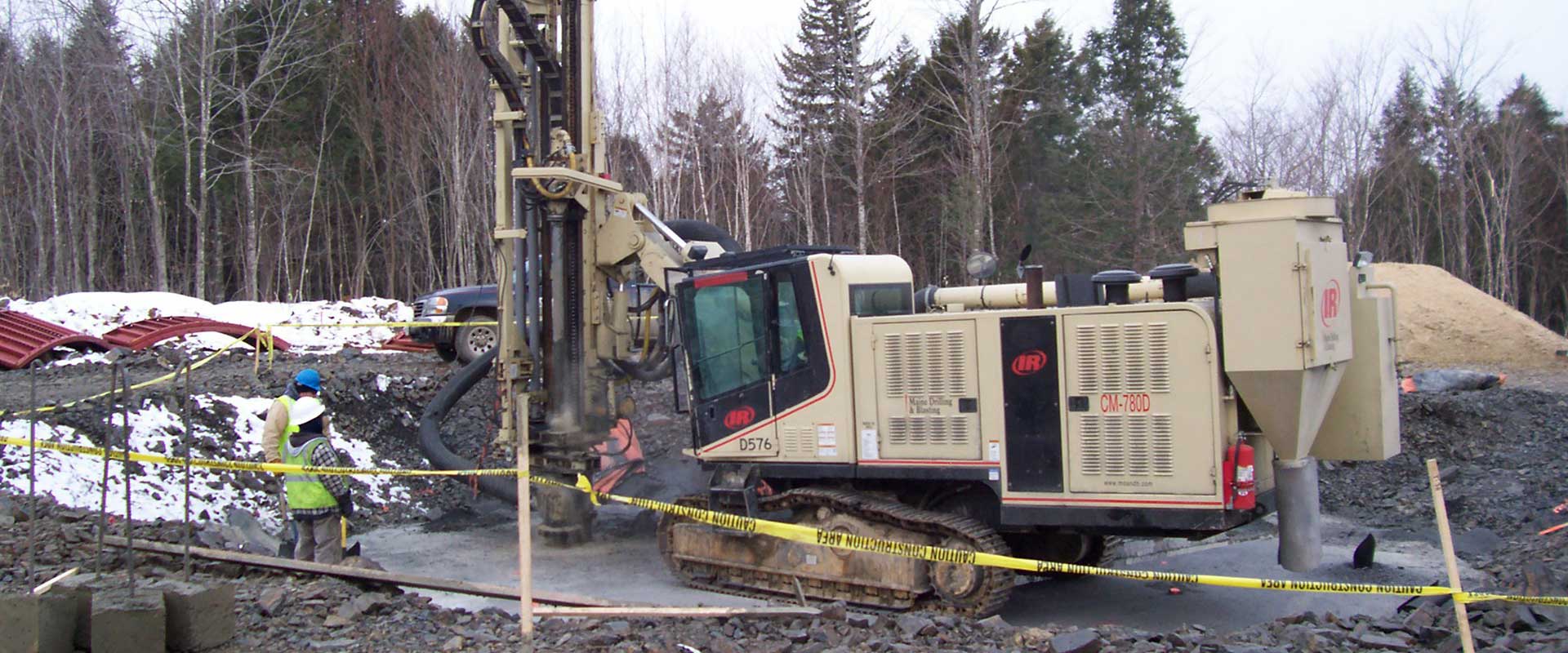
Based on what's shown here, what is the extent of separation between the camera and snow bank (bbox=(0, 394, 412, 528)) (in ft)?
31.9

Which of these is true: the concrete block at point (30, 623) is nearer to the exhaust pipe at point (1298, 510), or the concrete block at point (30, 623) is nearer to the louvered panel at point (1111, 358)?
Result: the louvered panel at point (1111, 358)

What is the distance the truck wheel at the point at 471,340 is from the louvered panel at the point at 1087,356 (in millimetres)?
10765

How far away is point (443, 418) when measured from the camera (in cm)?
1081

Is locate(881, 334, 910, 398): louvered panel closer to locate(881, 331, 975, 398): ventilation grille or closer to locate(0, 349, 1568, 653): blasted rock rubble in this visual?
locate(881, 331, 975, 398): ventilation grille

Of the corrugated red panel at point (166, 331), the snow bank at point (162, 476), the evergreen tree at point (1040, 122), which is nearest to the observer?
the snow bank at point (162, 476)

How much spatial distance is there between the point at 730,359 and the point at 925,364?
5.23 feet

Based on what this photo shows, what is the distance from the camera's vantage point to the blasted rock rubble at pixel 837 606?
599 centimetres

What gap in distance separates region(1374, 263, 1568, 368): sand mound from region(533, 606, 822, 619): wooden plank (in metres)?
20.3

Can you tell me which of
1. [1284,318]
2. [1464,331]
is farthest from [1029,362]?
[1464,331]

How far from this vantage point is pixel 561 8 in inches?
378

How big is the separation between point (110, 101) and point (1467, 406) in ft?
106

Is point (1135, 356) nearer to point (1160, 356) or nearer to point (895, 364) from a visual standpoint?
→ point (1160, 356)

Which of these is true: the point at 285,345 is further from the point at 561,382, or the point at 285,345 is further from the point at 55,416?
the point at 561,382

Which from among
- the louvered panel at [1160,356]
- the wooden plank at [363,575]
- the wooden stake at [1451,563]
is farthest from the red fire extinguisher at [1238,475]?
the wooden plank at [363,575]
